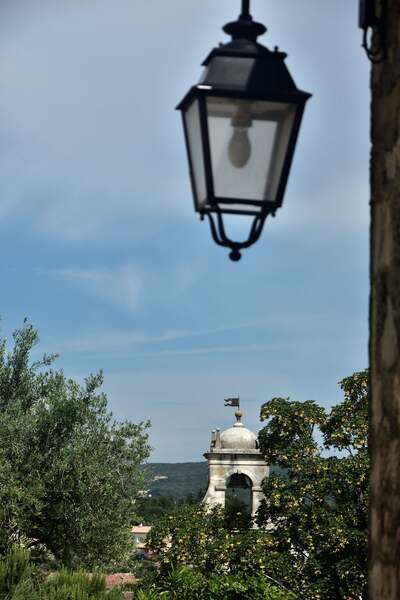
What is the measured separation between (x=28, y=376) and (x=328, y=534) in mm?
7776

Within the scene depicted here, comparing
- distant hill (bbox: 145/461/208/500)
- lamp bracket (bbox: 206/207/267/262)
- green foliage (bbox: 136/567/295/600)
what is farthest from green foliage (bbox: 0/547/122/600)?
distant hill (bbox: 145/461/208/500)

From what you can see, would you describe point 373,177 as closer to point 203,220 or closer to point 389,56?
point 389,56

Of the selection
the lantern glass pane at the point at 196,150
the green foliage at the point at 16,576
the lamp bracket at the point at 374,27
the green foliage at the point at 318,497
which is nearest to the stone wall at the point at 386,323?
the lamp bracket at the point at 374,27

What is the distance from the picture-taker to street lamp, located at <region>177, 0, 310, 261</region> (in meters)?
3.62

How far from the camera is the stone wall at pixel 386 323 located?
285 cm

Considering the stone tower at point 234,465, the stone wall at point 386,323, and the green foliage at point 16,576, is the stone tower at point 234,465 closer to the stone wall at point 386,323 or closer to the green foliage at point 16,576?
the green foliage at point 16,576

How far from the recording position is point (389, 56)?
314 cm

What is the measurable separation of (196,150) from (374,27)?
83 centimetres

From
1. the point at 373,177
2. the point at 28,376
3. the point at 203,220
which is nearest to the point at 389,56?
the point at 373,177

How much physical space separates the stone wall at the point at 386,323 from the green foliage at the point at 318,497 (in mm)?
20110

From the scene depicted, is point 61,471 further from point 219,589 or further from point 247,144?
point 247,144

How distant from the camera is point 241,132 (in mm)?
3639

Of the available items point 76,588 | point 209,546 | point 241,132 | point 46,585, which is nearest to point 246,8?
point 241,132

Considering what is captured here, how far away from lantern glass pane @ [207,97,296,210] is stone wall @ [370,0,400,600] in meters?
0.51
